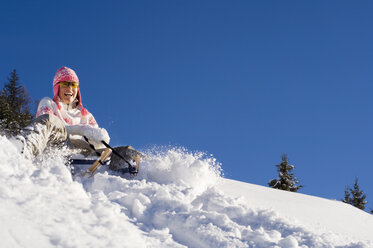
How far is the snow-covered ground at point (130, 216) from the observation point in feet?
7.28

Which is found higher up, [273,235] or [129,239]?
[273,235]

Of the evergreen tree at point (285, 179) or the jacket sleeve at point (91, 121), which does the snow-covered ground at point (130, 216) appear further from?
the evergreen tree at point (285, 179)

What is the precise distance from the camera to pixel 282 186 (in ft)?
78.6

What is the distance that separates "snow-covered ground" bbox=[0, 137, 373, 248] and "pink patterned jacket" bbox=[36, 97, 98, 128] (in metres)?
1.07

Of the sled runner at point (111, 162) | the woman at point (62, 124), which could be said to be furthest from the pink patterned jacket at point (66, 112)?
the sled runner at point (111, 162)

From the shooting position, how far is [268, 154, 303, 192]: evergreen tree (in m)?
24.1

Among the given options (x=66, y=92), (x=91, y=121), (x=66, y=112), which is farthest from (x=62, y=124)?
(x=91, y=121)

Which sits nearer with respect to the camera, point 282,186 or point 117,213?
point 117,213

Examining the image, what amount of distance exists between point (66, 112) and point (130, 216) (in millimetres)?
2953

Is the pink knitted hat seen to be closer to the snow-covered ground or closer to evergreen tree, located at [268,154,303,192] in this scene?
the snow-covered ground

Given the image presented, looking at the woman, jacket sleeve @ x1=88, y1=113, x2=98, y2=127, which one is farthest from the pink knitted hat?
jacket sleeve @ x1=88, y1=113, x2=98, y2=127

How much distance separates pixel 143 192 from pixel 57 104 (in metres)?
2.52

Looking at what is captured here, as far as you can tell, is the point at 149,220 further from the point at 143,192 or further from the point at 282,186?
the point at 282,186

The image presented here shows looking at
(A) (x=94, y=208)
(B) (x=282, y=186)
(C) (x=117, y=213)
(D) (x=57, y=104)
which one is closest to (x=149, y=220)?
(C) (x=117, y=213)
